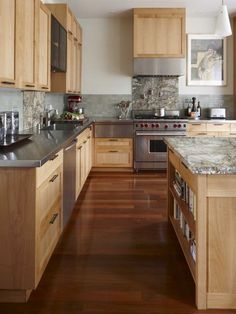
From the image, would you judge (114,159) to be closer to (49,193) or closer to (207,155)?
A: (49,193)

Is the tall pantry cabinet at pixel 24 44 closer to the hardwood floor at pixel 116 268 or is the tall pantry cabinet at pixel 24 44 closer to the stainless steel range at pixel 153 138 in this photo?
the hardwood floor at pixel 116 268

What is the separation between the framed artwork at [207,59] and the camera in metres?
6.97

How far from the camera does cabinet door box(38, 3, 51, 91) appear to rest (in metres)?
3.76

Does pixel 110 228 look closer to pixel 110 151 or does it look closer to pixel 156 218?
pixel 156 218

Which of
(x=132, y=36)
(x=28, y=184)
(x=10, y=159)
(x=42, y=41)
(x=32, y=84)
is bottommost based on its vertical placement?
(x=28, y=184)

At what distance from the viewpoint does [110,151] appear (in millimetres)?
6586

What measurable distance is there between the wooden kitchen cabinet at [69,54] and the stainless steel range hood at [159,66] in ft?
3.27

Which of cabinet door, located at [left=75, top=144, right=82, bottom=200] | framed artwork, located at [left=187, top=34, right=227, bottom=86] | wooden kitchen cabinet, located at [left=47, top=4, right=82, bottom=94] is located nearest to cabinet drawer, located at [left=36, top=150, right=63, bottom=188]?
cabinet door, located at [left=75, top=144, right=82, bottom=200]

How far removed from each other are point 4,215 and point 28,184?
22cm

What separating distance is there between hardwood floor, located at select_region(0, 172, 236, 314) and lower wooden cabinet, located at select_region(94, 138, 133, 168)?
206 cm

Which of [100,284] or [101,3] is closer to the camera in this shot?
[100,284]

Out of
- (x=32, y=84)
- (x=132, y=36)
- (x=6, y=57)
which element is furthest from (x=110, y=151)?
(x=6, y=57)

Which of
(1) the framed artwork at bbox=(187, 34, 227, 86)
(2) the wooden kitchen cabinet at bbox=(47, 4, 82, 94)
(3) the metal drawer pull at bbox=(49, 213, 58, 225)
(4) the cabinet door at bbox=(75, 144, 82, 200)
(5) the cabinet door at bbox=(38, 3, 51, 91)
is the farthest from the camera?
(1) the framed artwork at bbox=(187, 34, 227, 86)

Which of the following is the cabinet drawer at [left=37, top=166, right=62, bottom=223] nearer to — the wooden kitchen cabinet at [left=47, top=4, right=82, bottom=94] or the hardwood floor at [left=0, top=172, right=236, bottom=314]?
the hardwood floor at [left=0, top=172, right=236, bottom=314]
